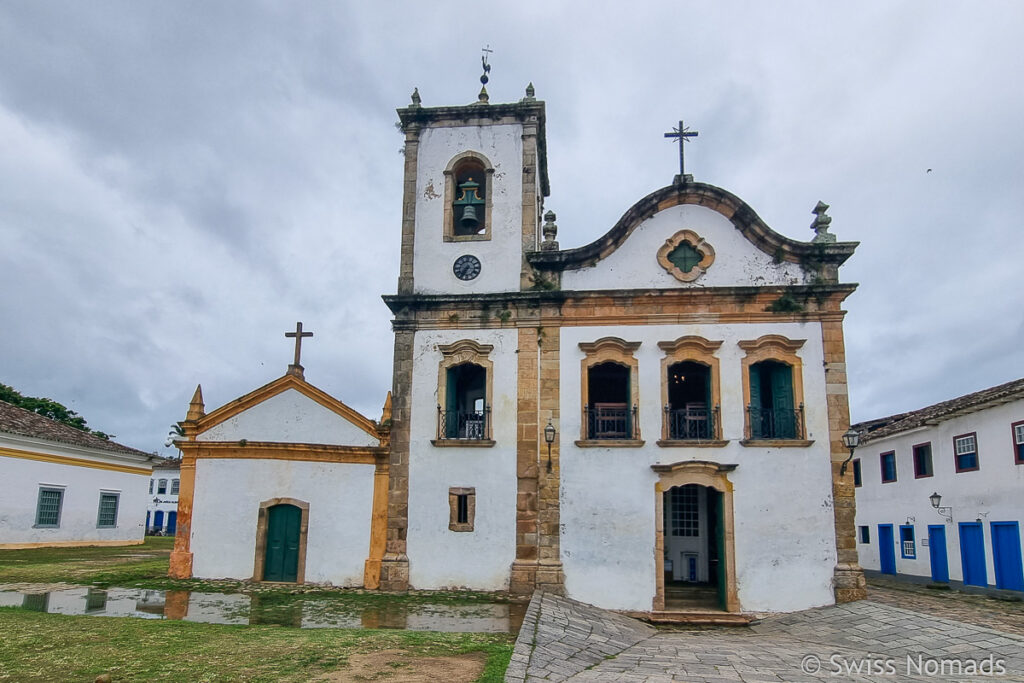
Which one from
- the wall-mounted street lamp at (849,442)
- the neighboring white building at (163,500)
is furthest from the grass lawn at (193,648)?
the neighboring white building at (163,500)

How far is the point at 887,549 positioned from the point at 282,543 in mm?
18686

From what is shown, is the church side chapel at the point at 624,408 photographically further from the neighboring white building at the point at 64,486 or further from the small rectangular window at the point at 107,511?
the small rectangular window at the point at 107,511

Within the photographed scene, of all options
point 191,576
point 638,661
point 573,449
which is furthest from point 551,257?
point 191,576

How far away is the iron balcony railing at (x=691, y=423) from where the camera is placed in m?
14.0

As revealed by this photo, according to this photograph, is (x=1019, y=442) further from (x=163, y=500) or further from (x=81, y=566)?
(x=163, y=500)

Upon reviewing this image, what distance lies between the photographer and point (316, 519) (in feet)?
47.9

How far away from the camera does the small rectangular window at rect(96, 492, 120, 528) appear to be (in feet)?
87.9

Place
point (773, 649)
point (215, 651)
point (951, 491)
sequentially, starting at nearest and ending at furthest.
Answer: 1. point (215, 651)
2. point (773, 649)
3. point (951, 491)

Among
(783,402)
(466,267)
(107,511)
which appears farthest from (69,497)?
(783,402)

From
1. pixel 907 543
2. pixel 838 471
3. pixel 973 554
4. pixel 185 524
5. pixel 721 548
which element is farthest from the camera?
pixel 907 543

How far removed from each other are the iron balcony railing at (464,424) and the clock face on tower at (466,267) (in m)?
2.84

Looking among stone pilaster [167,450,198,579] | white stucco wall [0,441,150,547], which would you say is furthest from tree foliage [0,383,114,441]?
stone pilaster [167,450,198,579]

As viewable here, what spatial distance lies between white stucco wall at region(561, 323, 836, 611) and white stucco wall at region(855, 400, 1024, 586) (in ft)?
20.6

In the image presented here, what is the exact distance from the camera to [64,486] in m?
24.9
